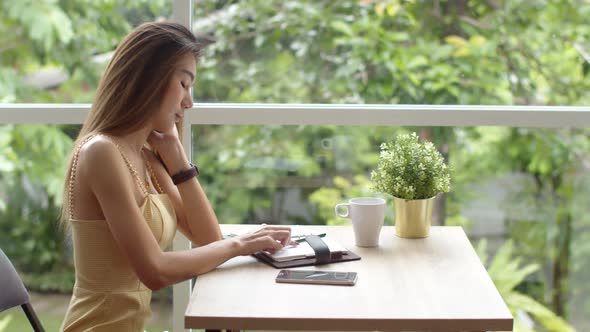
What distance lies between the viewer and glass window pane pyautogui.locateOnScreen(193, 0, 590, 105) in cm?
274

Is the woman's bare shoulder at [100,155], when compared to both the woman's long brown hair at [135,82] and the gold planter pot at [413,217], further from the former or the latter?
the gold planter pot at [413,217]

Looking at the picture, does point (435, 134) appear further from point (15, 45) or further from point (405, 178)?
point (15, 45)

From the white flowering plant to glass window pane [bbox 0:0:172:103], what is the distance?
3.68ft

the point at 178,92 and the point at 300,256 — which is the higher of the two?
the point at 178,92

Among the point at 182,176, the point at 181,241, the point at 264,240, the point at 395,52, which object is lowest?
the point at 181,241

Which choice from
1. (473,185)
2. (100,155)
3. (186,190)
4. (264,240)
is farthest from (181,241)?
(473,185)

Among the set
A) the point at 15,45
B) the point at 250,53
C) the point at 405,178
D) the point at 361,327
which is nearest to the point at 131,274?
the point at 361,327

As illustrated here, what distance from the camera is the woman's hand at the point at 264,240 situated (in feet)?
6.56

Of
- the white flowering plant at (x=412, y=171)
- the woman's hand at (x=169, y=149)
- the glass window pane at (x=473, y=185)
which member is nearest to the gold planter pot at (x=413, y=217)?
the white flowering plant at (x=412, y=171)

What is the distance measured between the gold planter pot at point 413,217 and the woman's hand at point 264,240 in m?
0.37

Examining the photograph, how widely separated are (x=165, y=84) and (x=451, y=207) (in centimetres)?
128

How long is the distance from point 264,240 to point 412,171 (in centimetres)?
51

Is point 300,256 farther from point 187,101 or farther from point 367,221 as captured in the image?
point 187,101

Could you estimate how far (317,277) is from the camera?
6.19ft
